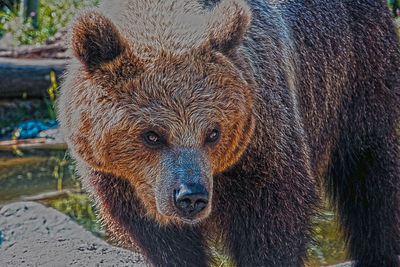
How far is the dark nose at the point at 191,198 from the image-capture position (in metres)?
3.17

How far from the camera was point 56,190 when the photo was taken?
7.86m

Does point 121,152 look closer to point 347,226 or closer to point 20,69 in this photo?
point 347,226

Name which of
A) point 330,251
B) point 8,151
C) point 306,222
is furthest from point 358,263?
point 8,151

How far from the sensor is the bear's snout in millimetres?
3168

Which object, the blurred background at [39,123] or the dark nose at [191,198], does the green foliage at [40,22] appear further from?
the dark nose at [191,198]

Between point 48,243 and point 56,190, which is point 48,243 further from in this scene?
point 56,190

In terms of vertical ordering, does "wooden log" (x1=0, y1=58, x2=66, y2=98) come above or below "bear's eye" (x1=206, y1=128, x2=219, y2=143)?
below

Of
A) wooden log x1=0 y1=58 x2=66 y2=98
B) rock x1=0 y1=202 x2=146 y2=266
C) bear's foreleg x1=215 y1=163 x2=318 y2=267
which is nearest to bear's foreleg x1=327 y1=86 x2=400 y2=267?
bear's foreleg x1=215 y1=163 x2=318 y2=267

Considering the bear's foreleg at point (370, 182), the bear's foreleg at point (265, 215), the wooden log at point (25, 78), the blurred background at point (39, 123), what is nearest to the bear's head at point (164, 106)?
the bear's foreleg at point (265, 215)

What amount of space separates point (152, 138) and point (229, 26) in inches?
25.0

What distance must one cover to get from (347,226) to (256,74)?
6.52 ft

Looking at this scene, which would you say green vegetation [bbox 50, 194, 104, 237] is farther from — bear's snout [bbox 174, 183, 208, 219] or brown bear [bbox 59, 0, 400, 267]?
bear's snout [bbox 174, 183, 208, 219]

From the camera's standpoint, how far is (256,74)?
3.69 meters

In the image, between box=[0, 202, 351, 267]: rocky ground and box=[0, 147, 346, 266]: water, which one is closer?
box=[0, 202, 351, 267]: rocky ground
